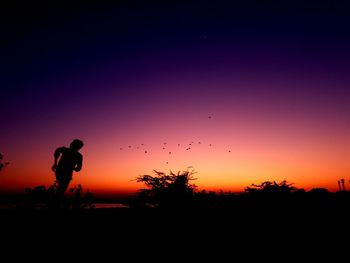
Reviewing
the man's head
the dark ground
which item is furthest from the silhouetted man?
the dark ground

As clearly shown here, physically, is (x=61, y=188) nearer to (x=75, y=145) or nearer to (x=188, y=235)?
(x=75, y=145)

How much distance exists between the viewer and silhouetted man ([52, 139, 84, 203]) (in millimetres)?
8297

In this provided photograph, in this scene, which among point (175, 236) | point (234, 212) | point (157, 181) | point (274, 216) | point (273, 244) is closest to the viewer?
point (273, 244)

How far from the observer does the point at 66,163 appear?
8.44 metres

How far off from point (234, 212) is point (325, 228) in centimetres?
217

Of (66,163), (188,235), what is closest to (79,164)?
(66,163)

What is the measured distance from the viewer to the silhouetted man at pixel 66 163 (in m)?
8.30

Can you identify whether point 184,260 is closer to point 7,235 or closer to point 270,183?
point 7,235

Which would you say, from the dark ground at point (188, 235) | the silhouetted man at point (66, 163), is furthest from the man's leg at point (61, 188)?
the dark ground at point (188, 235)

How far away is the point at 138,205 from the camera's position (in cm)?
823

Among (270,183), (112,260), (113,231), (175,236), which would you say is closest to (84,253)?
(112,260)

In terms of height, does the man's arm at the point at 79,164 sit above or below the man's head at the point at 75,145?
below

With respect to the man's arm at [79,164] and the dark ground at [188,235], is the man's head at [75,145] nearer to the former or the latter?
the man's arm at [79,164]

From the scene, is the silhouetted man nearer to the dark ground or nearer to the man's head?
the man's head
